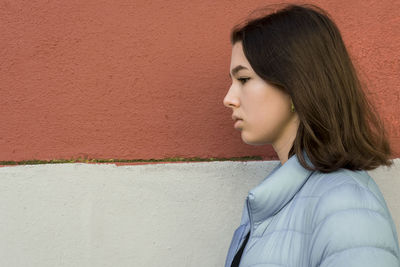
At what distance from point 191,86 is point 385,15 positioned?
1.18 metres

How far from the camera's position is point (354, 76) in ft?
5.13

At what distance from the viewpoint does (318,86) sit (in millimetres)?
1467

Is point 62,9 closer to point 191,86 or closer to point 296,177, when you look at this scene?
point 191,86

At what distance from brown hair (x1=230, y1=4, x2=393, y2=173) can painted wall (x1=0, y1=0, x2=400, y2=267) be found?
0.69m

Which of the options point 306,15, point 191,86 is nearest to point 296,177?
point 306,15

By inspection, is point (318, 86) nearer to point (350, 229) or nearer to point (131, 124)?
point (350, 229)

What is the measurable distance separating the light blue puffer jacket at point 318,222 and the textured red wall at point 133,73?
2.56ft

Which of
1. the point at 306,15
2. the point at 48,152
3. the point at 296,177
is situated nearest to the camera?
the point at 296,177

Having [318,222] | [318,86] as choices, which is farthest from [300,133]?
[318,222]

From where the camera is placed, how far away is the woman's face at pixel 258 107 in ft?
5.06

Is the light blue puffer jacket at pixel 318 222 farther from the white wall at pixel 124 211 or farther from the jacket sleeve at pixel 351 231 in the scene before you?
the white wall at pixel 124 211

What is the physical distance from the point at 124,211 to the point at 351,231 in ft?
4.42

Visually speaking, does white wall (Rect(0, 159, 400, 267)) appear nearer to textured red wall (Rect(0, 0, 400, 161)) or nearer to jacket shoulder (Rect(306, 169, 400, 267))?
textured red wall (Rect(0, 0, 400, 161))

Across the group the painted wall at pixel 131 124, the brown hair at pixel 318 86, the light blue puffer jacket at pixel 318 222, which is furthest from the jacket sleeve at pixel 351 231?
the painted wall at pixel 131 124
